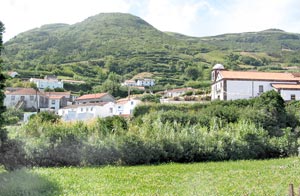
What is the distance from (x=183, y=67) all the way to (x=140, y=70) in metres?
15.0

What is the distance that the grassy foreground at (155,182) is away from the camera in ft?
32.1

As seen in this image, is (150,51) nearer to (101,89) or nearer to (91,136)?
(101,89)

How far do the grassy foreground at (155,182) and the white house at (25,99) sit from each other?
70371mm

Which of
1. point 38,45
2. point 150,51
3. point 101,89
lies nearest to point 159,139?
point 101,89

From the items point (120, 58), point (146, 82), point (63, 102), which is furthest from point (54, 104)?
point (120, 58)

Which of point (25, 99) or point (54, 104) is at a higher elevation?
point (25, 99)

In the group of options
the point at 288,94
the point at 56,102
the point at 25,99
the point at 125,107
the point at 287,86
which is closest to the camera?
the point at 288,94

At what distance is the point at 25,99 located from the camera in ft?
275

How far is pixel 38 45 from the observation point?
16500 centimetres

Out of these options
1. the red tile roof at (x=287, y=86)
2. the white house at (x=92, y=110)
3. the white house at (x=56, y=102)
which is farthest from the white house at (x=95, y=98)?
the red tile roof at (x=287, y=86)

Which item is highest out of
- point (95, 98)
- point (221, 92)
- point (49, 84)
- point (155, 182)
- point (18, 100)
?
point (49, 84)

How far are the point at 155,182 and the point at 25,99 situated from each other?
77271 mm

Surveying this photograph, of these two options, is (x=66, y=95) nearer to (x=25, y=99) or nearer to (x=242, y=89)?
(x=25, y=99)

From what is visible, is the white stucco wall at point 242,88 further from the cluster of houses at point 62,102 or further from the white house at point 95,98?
the white house at point 95,98
